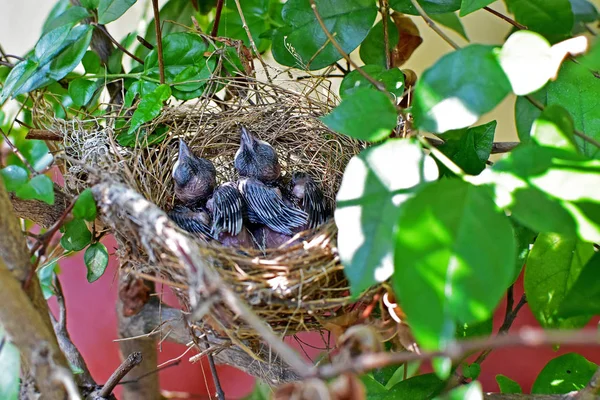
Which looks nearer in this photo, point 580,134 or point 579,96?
point 580,134

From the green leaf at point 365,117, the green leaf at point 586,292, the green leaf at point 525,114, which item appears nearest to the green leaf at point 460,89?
the green leaf at point 365,117

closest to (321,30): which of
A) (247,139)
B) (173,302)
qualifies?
(247,139)

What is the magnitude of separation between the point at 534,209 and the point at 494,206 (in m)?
0.03

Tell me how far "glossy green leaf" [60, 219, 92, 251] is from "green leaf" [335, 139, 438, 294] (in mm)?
442

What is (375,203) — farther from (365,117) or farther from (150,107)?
(150,107)

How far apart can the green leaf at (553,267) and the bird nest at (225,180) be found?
19 centimetres

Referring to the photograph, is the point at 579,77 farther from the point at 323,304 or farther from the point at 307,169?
the point at 307,169

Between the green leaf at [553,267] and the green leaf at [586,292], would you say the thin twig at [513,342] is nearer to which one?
the green leaf at [586,292]

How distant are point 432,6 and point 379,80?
14 centimetres

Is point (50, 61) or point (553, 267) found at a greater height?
point (50, 61)

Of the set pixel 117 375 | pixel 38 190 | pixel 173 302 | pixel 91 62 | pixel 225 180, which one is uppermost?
pixel 91 62

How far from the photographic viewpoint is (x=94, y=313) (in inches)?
58.6

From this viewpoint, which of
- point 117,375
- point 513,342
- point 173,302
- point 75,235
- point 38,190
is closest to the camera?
point 513,342

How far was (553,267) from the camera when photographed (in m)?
0.62
